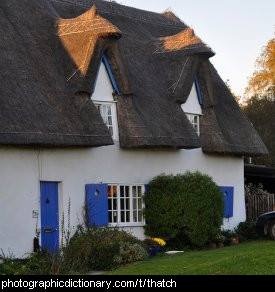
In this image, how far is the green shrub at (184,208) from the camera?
80.2ft

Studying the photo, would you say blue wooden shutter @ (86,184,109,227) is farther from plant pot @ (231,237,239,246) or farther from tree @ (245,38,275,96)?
tree @ (245,38,275,96)

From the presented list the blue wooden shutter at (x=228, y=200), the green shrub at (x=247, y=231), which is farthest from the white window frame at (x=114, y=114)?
the green shrub at (x=247, y=231)

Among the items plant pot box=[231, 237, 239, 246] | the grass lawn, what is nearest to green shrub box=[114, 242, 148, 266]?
the grass lawn

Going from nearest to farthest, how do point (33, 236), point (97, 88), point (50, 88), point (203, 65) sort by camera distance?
point (33, 236) < point (50, 88) < point (97, 88) < point (203, 65)

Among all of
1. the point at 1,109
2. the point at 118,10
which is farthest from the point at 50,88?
the point at 118,10

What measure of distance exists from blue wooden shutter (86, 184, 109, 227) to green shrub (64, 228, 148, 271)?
1.33m

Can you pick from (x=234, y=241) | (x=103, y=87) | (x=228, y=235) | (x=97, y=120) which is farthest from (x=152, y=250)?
(x=228, y=235)

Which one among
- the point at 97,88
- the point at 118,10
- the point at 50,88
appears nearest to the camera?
the point at 50,88

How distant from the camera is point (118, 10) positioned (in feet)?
99.8

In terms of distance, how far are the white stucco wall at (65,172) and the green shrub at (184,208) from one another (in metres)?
0.65

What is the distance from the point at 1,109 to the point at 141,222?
688 cm

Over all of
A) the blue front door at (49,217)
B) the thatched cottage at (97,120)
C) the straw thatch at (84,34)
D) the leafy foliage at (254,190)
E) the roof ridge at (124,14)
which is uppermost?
the roof ridge at (124,14)

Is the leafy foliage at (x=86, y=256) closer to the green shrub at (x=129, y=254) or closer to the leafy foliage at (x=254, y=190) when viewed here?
the green shrub at (x=129, y=254)
